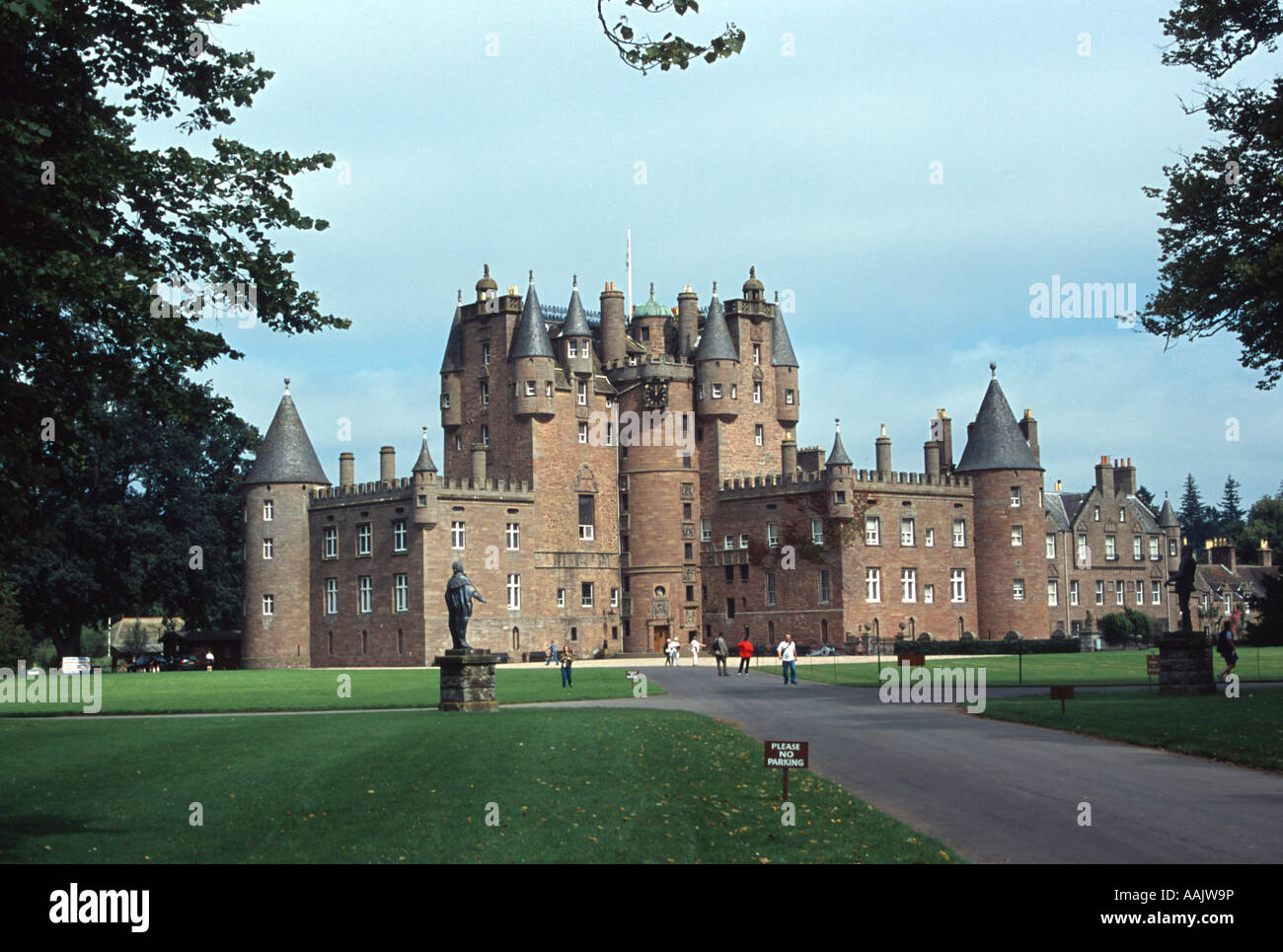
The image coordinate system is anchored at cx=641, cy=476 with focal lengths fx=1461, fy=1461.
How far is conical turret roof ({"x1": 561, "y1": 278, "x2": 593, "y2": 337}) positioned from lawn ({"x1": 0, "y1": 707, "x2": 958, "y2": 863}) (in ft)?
201

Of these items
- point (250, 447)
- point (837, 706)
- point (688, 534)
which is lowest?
point (837, 706)

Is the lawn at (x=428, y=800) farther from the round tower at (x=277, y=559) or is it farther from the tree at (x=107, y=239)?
the round tower at (x=277, y=559)

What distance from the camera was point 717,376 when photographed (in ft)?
290

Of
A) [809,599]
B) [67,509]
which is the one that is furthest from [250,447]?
[809,599]

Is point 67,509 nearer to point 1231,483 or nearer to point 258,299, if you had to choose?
point 258,299

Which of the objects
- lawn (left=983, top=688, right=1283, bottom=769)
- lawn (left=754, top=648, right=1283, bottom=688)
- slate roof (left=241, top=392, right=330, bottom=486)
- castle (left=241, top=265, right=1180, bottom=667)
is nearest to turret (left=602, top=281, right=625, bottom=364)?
castle (left=241, top=265, right=1180, bottom=667)

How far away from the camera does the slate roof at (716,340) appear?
88438 mm

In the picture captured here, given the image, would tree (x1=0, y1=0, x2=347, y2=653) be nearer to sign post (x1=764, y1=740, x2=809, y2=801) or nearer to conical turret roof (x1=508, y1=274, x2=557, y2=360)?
sign post (x1=764, y1=740, x2=809, y2=801)

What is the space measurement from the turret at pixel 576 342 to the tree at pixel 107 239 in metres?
67.4

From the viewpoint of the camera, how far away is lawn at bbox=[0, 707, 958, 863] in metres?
14.1

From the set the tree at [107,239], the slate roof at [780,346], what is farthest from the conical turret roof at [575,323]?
the tree at [107,239]

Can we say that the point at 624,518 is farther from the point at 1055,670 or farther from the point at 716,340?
the point at 1055,670
